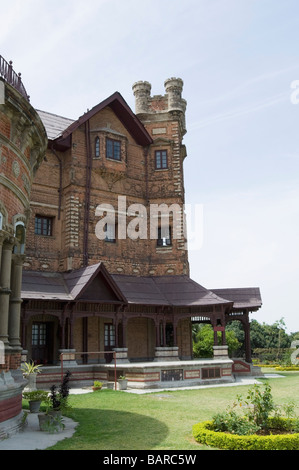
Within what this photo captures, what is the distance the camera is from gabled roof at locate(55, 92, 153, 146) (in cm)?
2897

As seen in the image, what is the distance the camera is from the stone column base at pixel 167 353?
88.9ft

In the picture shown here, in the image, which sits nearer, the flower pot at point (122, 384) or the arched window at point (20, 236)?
the arched window at point (20, 236)

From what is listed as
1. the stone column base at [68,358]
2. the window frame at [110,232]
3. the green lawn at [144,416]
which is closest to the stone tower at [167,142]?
the window frame at [110,232]

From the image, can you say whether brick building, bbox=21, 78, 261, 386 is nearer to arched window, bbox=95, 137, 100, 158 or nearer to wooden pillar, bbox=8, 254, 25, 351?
arched window, bbox=95, 137, 100, 158

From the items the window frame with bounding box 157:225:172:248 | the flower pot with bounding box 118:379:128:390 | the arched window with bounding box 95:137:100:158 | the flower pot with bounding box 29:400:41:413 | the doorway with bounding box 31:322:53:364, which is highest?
the arched window with bounding box 95:137:100:158

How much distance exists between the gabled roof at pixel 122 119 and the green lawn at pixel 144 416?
1709cm

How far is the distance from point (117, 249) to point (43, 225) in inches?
193

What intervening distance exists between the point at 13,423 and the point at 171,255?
21.0 m

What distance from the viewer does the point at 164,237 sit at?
31.3 meters

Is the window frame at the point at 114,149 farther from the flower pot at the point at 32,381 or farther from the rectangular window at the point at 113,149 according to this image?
the flower pot at the point at 32,381

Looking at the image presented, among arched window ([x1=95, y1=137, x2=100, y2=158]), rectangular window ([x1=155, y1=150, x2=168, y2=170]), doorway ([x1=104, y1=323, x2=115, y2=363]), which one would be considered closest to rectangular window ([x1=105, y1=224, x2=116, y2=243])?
arched window ([x1=95, y1=137, x2=100, y2=158])

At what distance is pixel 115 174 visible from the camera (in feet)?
98.0

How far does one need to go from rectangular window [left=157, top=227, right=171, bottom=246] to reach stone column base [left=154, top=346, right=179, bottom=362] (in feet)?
23.6
